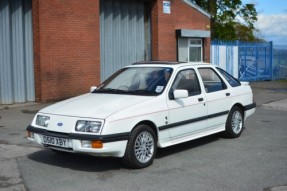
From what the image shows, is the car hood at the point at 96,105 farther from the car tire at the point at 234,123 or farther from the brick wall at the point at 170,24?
the brick wall at the point at 170,24

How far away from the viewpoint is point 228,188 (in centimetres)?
570

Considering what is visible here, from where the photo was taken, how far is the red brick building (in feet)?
45.1

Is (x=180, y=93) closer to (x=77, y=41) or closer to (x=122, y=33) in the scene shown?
(x=77, y=41)

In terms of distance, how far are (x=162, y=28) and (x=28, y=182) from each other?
13.3 m

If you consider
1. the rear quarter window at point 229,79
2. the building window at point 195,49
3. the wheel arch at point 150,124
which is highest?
the building window at point 195,49

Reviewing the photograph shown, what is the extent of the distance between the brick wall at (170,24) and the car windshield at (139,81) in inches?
414

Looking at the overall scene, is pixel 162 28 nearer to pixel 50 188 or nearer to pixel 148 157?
pixel 148 157

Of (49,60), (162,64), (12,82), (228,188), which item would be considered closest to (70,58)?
(49,60)

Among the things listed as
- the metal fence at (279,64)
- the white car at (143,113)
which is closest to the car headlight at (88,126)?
the white car at (143,113)

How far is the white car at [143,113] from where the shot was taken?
6.25m

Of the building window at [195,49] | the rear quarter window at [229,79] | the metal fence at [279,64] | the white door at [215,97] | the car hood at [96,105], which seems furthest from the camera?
the metal fence at [279,64]

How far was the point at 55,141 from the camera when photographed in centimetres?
647

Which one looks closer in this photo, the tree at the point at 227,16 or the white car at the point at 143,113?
the white car at the point at 143,113

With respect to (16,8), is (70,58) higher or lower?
lower
